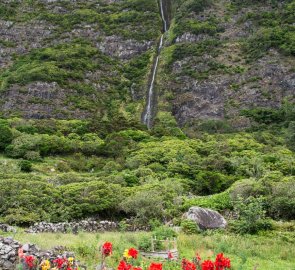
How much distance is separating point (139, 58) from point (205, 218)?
84547 millimetres

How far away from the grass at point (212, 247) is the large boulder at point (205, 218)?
2390mm

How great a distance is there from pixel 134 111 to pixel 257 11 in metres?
Answer: 46.1

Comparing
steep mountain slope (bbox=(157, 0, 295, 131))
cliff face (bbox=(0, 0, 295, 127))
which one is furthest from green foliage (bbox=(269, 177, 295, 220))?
cliff face (bbox=(0, 0, 295, 127))

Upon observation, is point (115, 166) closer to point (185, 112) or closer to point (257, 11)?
point (185, 112)

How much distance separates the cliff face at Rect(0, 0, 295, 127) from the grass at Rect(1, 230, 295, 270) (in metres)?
60.3

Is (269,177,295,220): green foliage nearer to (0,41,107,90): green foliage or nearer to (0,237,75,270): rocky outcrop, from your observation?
(0,237,75,270): rocky outcrop

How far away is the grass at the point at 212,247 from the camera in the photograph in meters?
12.1

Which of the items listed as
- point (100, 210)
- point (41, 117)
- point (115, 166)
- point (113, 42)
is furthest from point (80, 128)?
point (113, 42)

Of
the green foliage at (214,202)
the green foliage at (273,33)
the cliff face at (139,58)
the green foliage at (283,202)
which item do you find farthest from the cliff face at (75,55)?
the green foliage at (283,202)

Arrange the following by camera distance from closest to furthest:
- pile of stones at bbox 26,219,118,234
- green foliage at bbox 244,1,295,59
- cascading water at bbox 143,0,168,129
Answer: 1. pile of stones at bbox 26,219,118,234
2. cascading water at bbox 143,0,168,129
3. green foliage at bbox 244,1,295,59

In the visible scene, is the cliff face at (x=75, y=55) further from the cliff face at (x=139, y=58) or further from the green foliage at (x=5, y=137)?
the green foliage at (x=5, y=137)

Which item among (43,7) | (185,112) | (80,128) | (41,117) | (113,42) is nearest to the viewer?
(80,128)

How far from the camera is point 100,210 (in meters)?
25.2

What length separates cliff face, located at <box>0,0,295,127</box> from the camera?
81.2 metres
